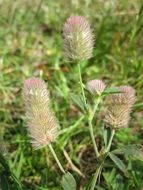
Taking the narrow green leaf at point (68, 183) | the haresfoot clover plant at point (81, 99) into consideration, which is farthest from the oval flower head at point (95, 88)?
the narrow green leaf at point (68, 183)

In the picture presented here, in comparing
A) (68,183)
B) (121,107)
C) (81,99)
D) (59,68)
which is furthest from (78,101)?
(59,68)

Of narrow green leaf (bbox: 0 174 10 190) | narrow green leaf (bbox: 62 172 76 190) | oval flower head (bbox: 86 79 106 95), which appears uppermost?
oval flower head (bbox: 86 79 106 95)

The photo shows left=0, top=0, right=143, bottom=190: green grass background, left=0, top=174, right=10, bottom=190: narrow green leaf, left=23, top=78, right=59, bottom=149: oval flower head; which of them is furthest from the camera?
left=0, top=0, right=143, bottom=190: green grass background

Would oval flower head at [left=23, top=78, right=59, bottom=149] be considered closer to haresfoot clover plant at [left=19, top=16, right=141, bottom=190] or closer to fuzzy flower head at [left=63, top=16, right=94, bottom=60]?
haresfoot clover plant at [left=19, top=16, right=141, bottom=190]

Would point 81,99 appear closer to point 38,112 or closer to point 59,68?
point 38,112

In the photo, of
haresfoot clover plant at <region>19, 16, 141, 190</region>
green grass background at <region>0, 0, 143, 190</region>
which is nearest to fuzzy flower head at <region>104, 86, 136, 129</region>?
haresfoot clover plant at <region>19, 16, 141, 190</region>

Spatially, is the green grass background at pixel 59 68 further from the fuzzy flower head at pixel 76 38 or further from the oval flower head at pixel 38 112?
the fuzzy flower head at pixel 76 38

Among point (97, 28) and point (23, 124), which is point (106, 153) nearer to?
point (23, 124)
